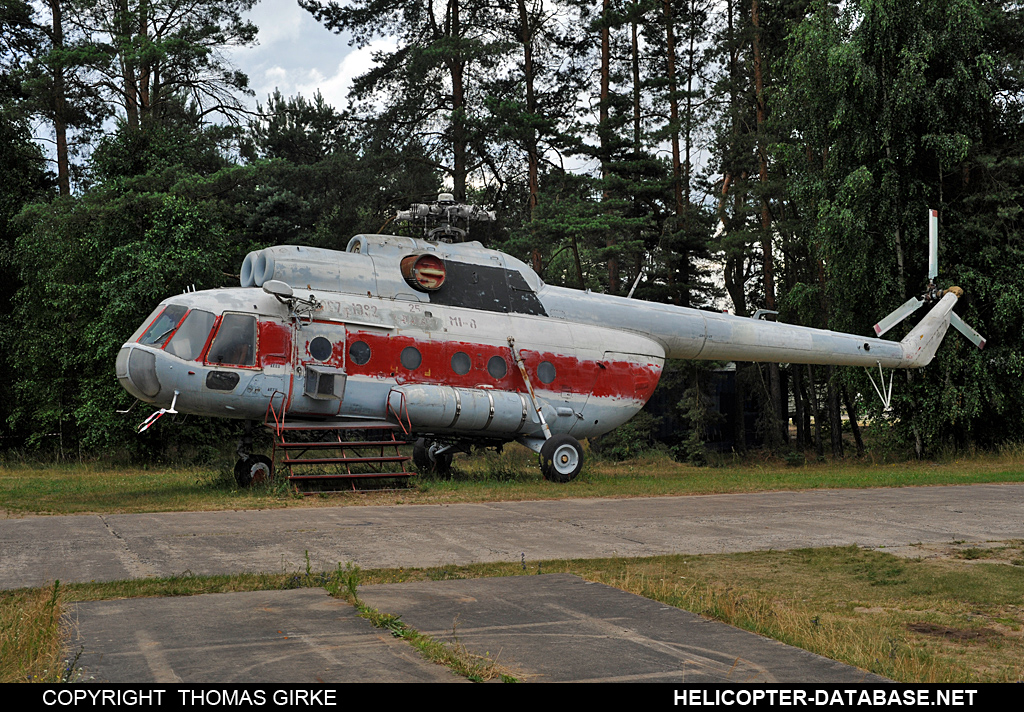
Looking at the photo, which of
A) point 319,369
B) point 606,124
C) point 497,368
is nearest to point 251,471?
point 319,369

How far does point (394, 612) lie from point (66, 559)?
4015 millimetres

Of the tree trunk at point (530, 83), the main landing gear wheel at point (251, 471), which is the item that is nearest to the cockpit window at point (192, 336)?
the main landing gear wheel at point (251, 471)

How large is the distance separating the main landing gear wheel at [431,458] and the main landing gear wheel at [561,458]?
220cm

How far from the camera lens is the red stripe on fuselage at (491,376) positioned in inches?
626

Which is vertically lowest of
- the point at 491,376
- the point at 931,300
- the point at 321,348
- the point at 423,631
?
the point at 423,631

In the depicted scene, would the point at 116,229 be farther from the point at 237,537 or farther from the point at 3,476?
the point at 237,537

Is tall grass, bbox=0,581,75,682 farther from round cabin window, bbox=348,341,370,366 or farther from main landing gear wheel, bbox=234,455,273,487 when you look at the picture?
round cabin window, bbox=348,341,370,366

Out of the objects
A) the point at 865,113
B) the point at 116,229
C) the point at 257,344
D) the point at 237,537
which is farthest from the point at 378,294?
the point at 865,113

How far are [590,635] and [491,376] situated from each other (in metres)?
12.1

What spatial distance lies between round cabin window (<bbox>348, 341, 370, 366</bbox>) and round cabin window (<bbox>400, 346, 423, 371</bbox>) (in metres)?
0.70

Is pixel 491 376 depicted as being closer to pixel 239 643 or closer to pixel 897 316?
pixel 897 316

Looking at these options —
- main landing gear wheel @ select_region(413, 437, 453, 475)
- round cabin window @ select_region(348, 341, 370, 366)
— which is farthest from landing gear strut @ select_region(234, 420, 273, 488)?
main landing gear wheel @ select_region(413, 437, 453, 475)

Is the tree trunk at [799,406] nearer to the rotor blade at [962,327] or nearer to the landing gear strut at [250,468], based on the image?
the rotor blade at [962,327]

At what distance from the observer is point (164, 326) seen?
14.5 meters
